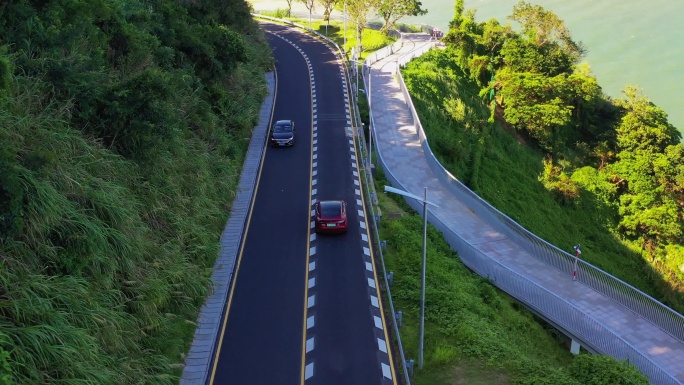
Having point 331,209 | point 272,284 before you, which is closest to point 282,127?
point 331,209

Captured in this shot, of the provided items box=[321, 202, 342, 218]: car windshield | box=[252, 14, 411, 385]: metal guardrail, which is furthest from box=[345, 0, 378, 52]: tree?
box=[321, 202, 342, 218]: car windshield

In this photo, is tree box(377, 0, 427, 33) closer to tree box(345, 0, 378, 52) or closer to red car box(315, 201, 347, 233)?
tree box(345, 0, 378, 52)

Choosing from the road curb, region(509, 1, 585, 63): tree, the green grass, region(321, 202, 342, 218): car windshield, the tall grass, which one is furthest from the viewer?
the green grass

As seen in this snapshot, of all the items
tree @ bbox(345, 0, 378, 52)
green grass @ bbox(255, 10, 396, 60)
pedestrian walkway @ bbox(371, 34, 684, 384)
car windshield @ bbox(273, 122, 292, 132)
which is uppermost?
tree @ bbox(345, 0, 378, 52)

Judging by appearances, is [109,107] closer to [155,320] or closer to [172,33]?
[155,320]

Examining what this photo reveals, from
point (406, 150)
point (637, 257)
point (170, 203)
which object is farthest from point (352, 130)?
point (637, 257)

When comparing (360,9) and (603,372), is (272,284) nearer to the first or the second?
(603,372)
